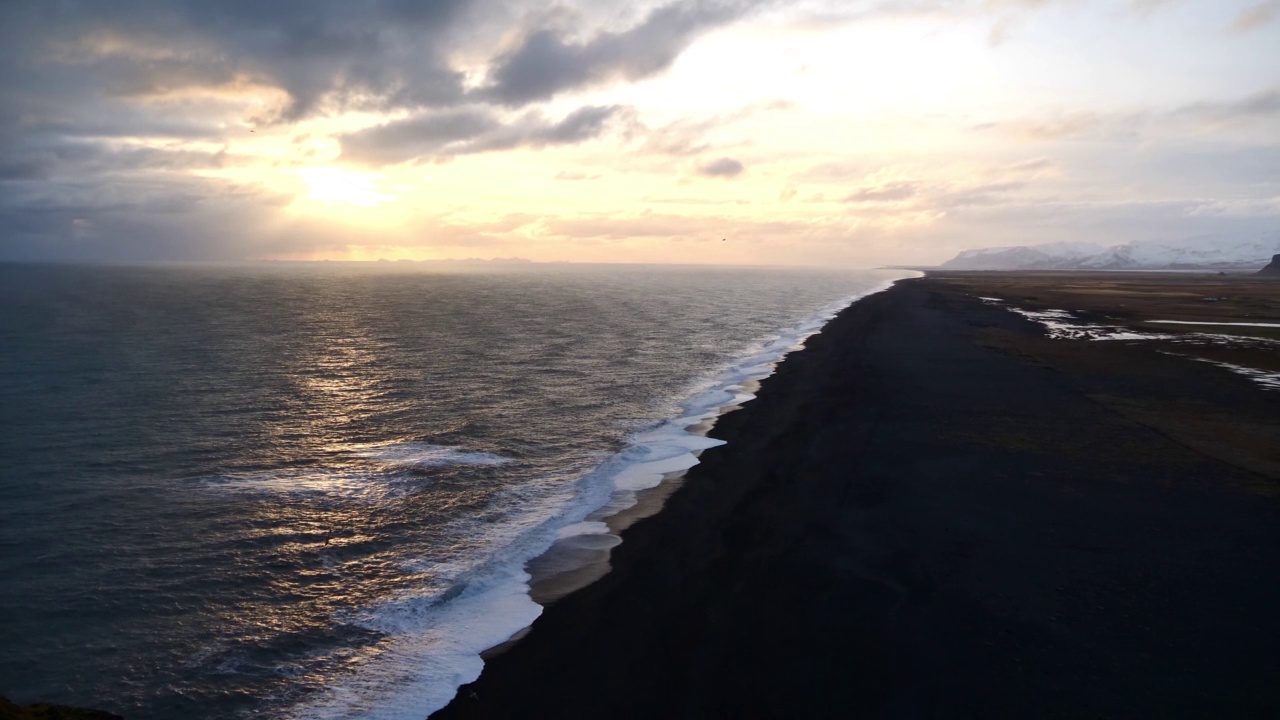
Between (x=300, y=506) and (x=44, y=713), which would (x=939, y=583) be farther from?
(x=300, y=506)

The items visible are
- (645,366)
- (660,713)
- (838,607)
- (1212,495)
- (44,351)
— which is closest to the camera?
(660,713)

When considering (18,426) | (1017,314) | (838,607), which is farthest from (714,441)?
(1017,314)

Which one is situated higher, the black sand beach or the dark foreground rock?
the dark foreground rock

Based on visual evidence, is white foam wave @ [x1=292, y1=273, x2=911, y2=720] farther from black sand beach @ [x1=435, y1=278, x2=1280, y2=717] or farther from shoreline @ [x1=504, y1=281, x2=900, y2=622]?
black sand beach @ [x1=435, y1=278, x2=1280, y2=717]

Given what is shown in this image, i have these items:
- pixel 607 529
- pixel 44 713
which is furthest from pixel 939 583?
pixel 44 713

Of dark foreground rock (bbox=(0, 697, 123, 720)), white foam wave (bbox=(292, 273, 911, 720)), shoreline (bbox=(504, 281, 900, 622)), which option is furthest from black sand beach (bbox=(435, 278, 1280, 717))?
dark foreground rock (bbox=(0, 697, 123, 720))

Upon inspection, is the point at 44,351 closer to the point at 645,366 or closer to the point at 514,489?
the point at 645,366

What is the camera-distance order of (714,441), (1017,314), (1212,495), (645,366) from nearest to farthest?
(1212,495) < (714,441) < (645,366) < (1017,314)
